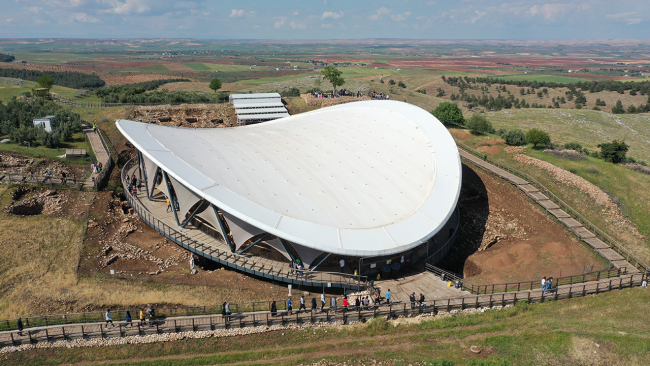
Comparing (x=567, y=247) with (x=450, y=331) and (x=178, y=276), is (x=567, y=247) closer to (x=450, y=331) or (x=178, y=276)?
(x=450, y=331)

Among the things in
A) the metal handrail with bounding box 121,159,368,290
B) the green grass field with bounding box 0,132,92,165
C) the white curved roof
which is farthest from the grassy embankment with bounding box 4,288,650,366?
the green grass field with bounding box 0,132,92,165

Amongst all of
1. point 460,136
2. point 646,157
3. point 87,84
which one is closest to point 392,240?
point 460,136

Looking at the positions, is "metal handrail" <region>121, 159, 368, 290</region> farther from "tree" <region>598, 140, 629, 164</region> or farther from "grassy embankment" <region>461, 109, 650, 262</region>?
"tree" <region>598, 140, 629, 164</region>

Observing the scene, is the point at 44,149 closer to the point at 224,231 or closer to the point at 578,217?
the point at 224,231

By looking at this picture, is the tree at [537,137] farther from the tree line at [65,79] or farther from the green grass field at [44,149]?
the tree line at [65,79]

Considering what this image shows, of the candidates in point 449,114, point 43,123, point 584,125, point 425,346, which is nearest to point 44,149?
point 43,123

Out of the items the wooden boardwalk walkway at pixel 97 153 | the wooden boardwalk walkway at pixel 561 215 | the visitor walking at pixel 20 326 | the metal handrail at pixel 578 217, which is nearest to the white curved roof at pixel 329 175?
the wooden boardwalk walkway at pixel 97 153
